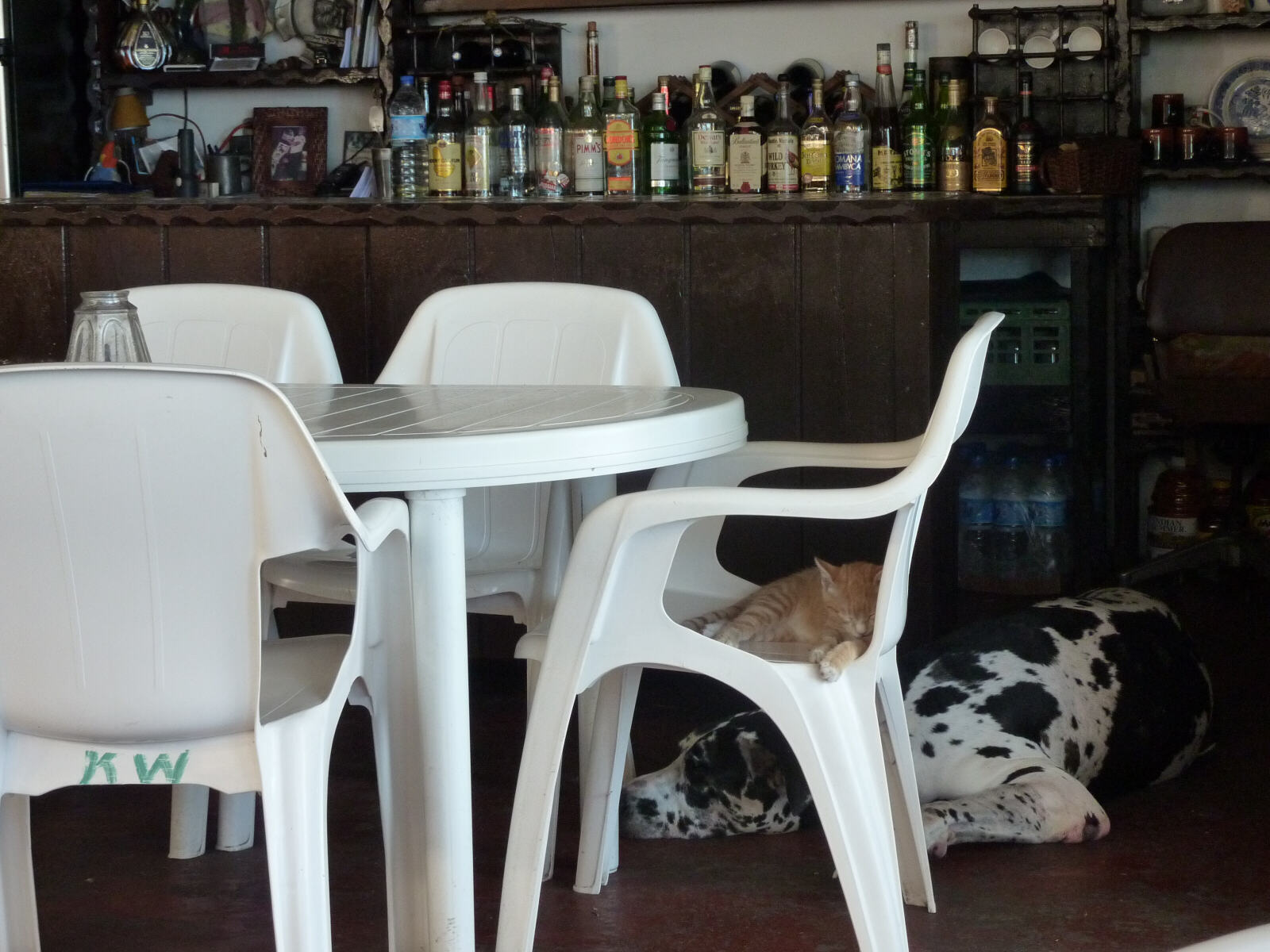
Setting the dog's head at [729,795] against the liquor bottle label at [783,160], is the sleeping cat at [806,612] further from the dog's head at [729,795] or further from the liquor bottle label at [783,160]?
the liquor bottle label at [783,160]

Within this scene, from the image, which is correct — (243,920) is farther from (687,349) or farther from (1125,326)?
(1125,326)

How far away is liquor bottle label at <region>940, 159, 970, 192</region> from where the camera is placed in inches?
→ 155

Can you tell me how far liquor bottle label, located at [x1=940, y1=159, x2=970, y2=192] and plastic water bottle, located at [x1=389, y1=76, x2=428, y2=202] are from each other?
1379 mm

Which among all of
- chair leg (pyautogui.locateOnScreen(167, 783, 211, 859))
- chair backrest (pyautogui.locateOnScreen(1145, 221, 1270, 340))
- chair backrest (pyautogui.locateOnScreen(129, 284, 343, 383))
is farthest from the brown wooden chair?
chair leg (pyautogui.locateOnScreen(167, 783, 211, 859))

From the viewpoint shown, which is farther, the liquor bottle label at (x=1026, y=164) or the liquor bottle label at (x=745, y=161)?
the liquor bottle label at (x=1026, y=164)

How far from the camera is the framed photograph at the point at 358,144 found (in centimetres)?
445

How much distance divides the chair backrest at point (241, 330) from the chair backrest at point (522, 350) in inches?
5.5

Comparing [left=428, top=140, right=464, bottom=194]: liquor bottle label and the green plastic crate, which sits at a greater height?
[left=428, top=140, right=464, bottom=194]: liquor bottle label

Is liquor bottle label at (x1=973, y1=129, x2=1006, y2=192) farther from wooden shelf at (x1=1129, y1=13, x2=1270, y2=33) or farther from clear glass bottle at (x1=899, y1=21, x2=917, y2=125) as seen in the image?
wooden shelf at (x1=1129, y1=13, x2=1270, y2=33)

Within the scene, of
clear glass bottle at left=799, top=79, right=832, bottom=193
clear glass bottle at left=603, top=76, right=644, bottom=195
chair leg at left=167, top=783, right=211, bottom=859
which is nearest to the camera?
chair leg at left=167, top=783, right=211, bottom=859

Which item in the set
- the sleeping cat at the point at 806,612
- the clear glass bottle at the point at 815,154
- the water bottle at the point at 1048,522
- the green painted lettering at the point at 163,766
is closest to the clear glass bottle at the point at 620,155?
the clear glass bottle at the point at 815,154

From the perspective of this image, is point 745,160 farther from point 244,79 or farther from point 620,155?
point 244,79

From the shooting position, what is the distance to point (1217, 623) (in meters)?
3.46

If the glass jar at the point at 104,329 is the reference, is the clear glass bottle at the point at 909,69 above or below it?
above
